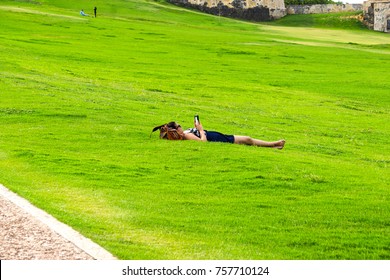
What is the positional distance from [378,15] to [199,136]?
6734 cm

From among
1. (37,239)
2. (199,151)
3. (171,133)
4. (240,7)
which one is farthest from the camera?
(240,7)

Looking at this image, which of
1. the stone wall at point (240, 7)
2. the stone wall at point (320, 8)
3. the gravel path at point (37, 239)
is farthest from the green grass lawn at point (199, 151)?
the stone wall at point (320, 8)

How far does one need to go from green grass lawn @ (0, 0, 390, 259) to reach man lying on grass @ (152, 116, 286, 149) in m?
0.32

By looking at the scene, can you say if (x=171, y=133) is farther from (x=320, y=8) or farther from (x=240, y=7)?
(x=320, y=8)

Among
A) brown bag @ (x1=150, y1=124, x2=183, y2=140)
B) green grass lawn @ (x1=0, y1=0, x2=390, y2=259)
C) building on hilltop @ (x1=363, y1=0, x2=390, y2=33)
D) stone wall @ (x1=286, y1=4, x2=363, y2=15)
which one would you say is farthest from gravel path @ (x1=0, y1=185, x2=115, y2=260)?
stone wall @ (x1=286, y1=4, x2=363, y2=15)

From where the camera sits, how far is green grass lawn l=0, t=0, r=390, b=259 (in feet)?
38.8

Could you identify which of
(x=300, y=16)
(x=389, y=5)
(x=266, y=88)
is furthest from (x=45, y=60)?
(x=300, y=16)

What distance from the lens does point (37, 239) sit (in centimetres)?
1073

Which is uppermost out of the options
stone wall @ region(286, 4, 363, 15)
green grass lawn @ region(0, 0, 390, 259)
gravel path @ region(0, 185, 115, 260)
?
gravel path @ region(0, 185, 115, 260)

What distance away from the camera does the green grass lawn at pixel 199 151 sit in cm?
1184

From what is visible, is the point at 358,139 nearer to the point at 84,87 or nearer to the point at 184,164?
the point at 184,164

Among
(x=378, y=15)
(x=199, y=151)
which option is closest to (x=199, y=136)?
(x=199, y=151)

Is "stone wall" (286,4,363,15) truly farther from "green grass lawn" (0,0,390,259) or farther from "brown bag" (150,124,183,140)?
"brown bag" (150,124,183,140)

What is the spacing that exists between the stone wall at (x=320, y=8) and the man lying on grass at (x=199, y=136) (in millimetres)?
79076
